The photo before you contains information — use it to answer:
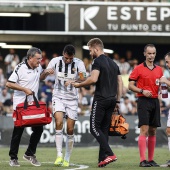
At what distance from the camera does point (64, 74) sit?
15023 mm

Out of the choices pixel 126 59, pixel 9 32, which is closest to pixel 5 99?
pixel 9 32

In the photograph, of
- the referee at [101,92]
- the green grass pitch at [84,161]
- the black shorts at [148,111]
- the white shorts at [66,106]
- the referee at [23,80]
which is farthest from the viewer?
the white shorts at [66,106]

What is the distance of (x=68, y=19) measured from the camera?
30750mm

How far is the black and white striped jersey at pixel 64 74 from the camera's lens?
15016 millimetres

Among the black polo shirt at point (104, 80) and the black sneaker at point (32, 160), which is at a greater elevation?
the black polo shirt at point (104, 80)

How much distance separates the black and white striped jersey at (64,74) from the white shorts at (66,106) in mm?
82

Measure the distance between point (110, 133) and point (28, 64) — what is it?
2015 millimetres

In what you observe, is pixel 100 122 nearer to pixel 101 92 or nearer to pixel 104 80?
pixel 101 92

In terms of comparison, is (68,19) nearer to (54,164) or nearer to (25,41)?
(25,41)

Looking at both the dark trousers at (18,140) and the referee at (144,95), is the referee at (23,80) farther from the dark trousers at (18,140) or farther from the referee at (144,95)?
the referee at (144,95)

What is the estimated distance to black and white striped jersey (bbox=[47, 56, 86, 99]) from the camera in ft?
49.3

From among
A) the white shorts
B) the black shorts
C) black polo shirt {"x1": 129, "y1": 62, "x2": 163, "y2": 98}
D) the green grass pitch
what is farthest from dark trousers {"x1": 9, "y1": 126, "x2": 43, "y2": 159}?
black polo shirt {"x1": 129, "y1": 62, "x2": 163, "y2": 98}

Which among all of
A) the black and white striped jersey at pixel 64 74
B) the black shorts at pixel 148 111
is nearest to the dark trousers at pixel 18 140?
the black and white striped jersey at pixel 64 74

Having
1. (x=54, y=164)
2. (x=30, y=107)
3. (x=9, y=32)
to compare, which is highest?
(x=9, y=32)
